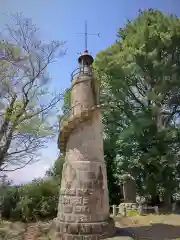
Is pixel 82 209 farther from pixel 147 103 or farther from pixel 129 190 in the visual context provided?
pixel 147 103

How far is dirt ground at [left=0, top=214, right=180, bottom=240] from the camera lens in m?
10.3

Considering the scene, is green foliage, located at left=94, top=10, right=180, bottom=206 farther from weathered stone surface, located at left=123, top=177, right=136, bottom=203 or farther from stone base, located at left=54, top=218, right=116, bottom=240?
stone base, located at left=54, top=218, right=116, bottom=240

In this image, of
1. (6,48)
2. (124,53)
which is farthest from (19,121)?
(124,53)

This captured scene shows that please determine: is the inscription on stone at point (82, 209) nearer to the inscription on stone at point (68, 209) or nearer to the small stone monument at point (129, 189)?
the inscription on stone at point (68, 209)

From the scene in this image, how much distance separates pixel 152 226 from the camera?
12617 mm

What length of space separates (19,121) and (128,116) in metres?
10.6

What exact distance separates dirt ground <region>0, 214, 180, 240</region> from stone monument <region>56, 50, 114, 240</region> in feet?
2.82

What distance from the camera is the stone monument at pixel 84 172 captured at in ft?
29.8

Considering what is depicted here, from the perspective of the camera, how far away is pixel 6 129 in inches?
456

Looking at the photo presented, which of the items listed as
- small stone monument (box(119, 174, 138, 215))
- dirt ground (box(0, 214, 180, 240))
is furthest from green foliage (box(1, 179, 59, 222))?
small stone monument (box(119, 174, 138, 215))

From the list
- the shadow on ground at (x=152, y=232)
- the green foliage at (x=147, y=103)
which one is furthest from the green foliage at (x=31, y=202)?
the shadow on ground at (x=152, y=232)

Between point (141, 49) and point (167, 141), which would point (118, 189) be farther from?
point (141, 49)

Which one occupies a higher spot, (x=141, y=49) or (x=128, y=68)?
(x=141, y=49)

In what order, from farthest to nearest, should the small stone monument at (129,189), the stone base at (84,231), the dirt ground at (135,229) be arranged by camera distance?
the small stone monument at (129,189) < the dirt ground at (135,229) < the stone base at (84,231)
